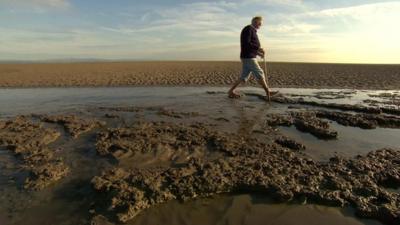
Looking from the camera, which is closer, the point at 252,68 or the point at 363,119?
the point at 363,119

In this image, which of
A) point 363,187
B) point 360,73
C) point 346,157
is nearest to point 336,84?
point 360,73

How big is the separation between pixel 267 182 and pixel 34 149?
Result: 351 centimetres

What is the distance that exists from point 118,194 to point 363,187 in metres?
2.71

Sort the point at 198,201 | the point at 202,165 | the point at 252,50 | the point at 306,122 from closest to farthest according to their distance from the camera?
the point at 198,201, the point at 202,165, the point at 306,122, the point at 252,50

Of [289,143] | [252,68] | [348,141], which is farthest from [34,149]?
[252,68]

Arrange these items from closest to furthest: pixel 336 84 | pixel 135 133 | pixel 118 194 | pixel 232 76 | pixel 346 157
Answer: pixel 118 194 → pixel 346 157 → pixel 135 133 → pixel 336 84 → pixel 232 76

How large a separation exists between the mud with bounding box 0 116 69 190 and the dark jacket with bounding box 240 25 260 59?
5.57m

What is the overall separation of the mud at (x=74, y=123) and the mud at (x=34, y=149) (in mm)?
288

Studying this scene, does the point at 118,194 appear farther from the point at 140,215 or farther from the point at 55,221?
the point at 55,221

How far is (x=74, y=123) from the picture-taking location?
7.05 metres

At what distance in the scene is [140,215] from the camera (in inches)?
143

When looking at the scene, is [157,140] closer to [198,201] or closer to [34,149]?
[34,149]

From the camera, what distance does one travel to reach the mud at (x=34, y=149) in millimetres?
4434

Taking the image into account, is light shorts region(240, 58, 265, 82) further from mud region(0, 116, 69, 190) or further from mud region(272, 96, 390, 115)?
mud region(0, 116, 69, 190)
